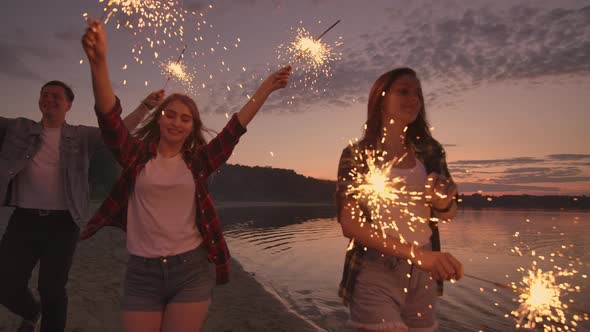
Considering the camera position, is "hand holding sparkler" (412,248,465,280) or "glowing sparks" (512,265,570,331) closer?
"hand holding sparkler" (412,248,465,280)

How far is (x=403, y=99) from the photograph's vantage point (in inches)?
125

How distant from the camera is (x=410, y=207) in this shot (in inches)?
118

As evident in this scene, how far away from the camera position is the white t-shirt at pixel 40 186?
13.8 ft

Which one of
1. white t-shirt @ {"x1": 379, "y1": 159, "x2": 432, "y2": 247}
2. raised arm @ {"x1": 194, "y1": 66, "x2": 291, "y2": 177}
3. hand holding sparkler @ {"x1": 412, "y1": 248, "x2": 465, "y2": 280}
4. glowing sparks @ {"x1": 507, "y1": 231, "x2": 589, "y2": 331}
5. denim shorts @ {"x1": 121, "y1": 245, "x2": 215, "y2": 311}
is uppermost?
raised arm @ {"x1": 194, "y1": 66, "x2": 291, "y2": 177}

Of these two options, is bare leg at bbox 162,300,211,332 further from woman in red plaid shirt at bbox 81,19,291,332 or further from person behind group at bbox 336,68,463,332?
person behind group at bbox 336,68,463,332

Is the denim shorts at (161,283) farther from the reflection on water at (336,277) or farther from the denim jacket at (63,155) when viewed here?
the reflection on water at (336,277)

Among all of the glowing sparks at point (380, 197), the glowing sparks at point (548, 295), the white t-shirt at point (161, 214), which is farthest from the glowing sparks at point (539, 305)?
the white t-shirt at point (161, 214)

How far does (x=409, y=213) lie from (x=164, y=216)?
1.78 metres

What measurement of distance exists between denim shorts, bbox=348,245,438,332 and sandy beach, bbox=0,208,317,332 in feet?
15.0

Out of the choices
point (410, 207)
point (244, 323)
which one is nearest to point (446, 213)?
point (410, 207)

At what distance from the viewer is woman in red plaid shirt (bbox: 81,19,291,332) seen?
3.02 meters

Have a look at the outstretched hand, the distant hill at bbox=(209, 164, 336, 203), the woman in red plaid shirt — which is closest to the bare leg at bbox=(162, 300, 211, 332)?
the woman in red plaid shirt

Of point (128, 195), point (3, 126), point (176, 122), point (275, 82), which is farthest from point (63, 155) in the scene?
point (275, 82)

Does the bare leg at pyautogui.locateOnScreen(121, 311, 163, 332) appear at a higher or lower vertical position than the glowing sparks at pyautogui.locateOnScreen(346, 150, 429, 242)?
lower
